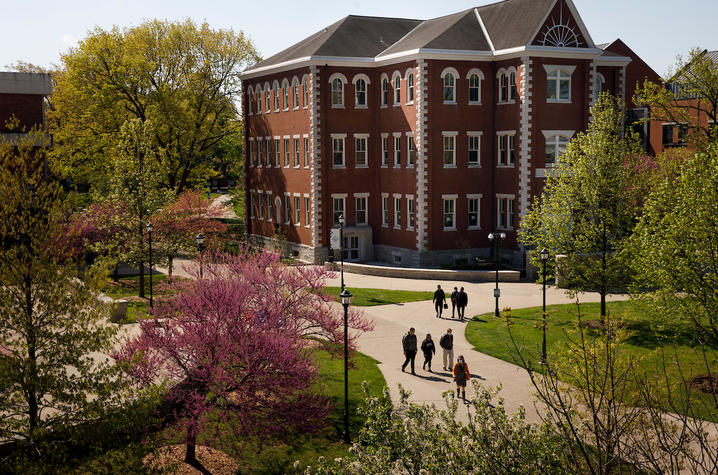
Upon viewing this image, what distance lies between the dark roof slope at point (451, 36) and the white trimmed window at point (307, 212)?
10.9 metres

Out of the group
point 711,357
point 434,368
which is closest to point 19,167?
point 434,368

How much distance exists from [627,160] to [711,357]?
9404 millimetres

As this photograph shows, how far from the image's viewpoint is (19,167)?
14969mm

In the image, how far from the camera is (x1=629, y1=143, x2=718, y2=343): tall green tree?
65.1ft

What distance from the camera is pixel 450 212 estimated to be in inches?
1815

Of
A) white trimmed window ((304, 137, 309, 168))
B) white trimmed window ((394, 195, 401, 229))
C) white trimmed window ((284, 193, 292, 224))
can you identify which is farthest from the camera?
white trimmed window ((284, 193, 292, 224))

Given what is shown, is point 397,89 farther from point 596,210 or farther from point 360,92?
point 596,210

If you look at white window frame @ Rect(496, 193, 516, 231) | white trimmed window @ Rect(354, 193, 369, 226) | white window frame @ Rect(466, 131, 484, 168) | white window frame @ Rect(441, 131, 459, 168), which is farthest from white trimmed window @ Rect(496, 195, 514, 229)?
white trimmed window @ Rect(354, 193, 369, 226)

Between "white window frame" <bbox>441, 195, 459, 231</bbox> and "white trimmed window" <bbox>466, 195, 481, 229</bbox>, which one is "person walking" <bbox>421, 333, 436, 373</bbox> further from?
"white trimmed window" <bbox>466, 195, 481, 229</bbox>

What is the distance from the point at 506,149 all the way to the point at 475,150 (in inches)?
77.9

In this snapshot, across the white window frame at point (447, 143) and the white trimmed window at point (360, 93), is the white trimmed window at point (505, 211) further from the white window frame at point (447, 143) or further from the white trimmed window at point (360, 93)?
the white trimmed window at point (360, 93)

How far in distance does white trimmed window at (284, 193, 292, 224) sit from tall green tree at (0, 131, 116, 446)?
37517 mm

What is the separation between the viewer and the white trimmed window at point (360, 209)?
49.5m

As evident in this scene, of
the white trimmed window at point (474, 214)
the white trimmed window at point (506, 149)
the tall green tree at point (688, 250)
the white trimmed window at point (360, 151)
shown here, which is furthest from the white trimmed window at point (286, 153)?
the tall green tree at point (688, 250)
